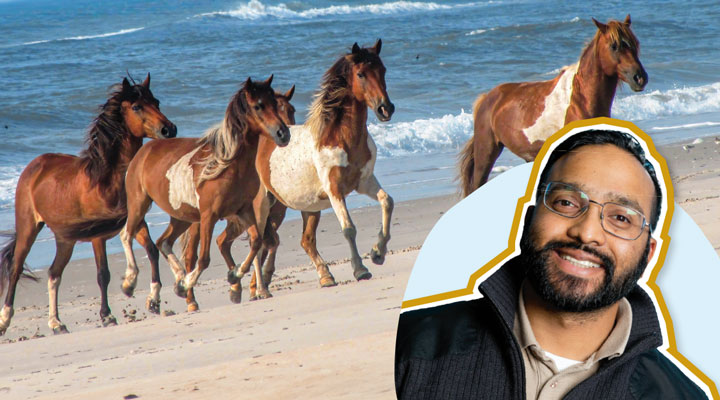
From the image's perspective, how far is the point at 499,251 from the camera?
1.32 meters

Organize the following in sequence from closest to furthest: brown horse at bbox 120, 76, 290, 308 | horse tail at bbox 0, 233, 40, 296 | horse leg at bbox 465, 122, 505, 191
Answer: brown horse at bbox 120, 76, 290, 308 → horse tail at bbox 0, 233, 40, 296 → horse leg at bbox 465, 122, 505, 191

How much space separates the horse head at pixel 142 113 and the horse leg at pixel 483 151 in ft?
9.10

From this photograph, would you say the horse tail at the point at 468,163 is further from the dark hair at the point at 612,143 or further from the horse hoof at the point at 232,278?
the dark hair at the point at 612,143

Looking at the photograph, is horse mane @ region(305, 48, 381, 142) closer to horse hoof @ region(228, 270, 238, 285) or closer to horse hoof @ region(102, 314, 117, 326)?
horse hoof @ region(228, 270, 238, 285)

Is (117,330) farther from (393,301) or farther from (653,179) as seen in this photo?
(653,179)

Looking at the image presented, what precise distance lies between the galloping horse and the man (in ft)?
18.4

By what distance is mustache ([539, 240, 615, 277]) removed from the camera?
4.05ft

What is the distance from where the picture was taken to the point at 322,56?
29578 millimetres

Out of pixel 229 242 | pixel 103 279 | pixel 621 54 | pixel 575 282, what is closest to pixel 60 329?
pixel 103 279

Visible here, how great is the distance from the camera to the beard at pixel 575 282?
1.24m

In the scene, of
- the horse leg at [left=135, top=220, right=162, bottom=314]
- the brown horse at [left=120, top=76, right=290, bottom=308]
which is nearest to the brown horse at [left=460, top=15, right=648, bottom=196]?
the brown horse at [left=120, top=76, right=290, bottom=308]

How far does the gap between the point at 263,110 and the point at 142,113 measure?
1.08m

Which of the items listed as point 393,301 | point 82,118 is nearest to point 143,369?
point 393,301

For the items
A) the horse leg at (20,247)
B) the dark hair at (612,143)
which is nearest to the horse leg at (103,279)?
the horse leg at (20,247)
